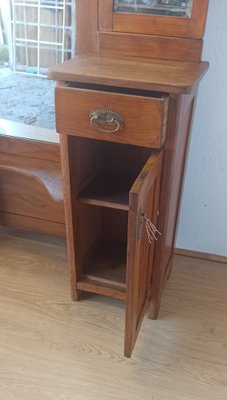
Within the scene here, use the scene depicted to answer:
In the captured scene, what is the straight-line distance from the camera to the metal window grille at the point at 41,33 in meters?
1.23

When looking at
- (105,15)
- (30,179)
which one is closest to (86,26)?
(105,15)

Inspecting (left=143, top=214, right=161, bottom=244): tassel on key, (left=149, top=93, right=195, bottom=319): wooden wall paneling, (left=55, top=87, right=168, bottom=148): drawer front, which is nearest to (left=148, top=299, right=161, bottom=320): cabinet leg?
(left=149, top=93, right=195, bottom=319): wooden wall paneling

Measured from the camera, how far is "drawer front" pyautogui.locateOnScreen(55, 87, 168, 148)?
88 centimetres

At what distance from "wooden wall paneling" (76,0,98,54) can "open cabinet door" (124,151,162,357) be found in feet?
1.43

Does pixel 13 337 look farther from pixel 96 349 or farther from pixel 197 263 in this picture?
pixel 197 263

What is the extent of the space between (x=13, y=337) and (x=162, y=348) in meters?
0.46

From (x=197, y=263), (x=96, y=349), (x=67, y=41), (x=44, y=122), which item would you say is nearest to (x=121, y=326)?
(x=96, y=349)

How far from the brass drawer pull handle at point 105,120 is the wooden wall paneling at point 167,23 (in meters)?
0.32

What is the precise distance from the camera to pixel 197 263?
154 centimetres

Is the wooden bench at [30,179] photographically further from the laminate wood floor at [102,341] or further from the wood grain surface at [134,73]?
the wood grain surface at [134,73]

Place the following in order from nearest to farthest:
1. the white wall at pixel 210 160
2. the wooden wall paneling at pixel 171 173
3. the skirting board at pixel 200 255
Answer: the wooden wall paneling at pixel 171 173
the white wall at pixel 210 160
the skirting board at pixel 200 255

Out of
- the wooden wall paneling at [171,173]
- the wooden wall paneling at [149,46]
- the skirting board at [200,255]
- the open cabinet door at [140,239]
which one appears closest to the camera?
the open cabinet door at [140,239]

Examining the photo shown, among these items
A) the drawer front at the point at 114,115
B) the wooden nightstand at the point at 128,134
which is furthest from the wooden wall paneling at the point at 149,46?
the drawer front at the point at 114,115

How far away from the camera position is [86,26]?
1136 mm
